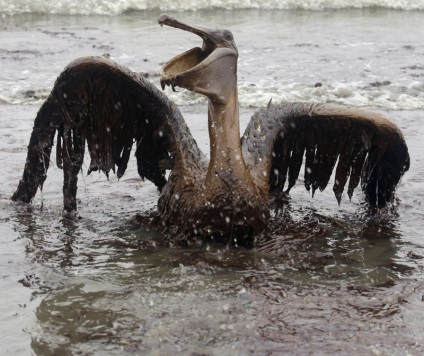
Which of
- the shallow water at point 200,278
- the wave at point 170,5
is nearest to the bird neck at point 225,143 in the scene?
the shallow water at point 200,278

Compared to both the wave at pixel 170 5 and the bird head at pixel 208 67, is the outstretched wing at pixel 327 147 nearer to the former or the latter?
the bird head at pixel 208 67

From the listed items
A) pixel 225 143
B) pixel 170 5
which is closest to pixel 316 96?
pixel 225 143

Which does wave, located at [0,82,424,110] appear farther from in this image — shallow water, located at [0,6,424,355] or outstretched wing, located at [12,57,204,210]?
outstretched wing, located at [12,57,204,210]

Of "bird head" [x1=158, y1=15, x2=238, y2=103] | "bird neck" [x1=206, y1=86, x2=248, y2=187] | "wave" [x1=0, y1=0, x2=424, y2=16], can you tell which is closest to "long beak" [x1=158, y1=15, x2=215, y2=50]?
"bird head" [x1=158, y1=15, x2=238, y2=103]

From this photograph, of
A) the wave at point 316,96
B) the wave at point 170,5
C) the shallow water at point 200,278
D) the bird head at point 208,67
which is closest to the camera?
the shallow water at point 200,278

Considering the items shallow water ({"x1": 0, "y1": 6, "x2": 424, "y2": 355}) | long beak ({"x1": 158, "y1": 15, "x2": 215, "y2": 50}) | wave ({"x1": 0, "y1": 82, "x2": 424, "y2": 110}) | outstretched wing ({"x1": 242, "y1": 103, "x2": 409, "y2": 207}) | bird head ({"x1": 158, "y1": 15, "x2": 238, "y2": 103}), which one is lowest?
shallow water ({"x1": 0, "y1": 6, "x2": 424, "y2": 355})

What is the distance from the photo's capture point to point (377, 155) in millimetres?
6848

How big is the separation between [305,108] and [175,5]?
17544mm

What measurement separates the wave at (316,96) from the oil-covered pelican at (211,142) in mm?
4397

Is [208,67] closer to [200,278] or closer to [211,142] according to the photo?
[211,142]

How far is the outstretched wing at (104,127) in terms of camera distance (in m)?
6.39

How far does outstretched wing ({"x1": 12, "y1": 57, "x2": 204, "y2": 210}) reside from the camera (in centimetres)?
639

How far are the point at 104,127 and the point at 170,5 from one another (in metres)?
17.5

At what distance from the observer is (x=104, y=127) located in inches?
268
